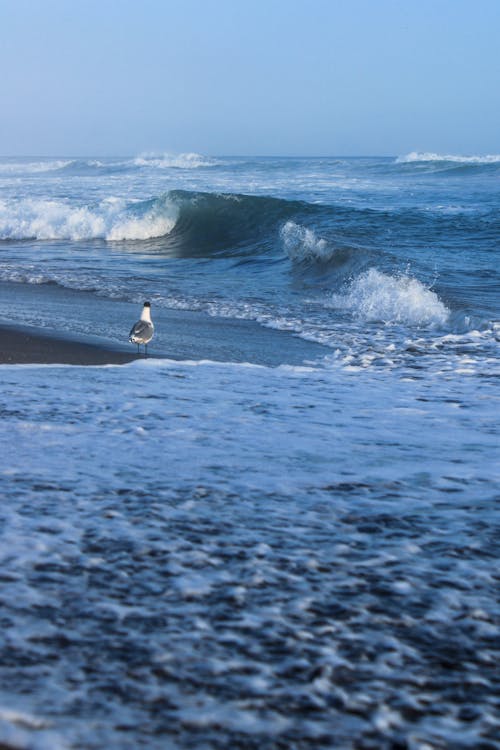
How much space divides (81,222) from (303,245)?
7755 mm

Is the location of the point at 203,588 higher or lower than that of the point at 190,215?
lower

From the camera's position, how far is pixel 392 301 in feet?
35.4

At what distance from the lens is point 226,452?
4.45m

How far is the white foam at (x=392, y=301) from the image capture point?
33.2ft

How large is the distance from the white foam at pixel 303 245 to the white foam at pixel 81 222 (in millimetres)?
4555

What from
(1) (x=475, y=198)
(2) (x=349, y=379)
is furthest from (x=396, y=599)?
(1) (x=475, y=198)

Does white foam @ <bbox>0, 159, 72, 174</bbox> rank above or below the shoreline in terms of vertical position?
above

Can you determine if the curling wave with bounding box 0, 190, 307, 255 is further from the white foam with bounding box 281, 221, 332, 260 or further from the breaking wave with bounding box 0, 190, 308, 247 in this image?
the white foam with bounding box 281, 221, 332, 260

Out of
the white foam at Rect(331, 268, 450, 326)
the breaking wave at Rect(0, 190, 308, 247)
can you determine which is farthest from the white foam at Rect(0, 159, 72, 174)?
the white foam at Rect(331, 268, 450, 326)

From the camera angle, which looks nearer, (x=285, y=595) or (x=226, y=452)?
(x=285, y=595)

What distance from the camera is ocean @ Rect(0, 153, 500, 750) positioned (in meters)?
2.27

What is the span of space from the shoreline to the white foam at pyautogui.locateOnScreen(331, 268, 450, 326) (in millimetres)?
3696

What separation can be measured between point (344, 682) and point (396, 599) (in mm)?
524

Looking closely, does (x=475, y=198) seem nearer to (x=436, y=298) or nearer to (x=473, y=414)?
(x=436, y=298)
